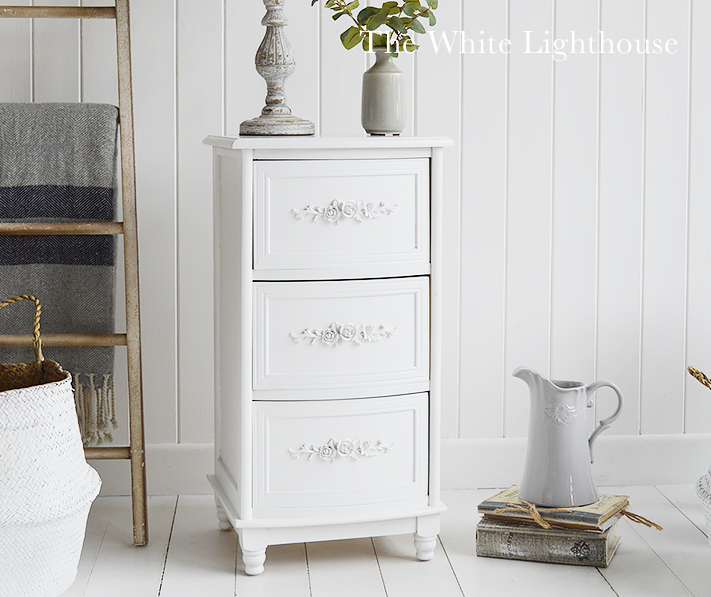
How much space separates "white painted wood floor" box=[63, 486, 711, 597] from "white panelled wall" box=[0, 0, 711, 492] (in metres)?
0.25

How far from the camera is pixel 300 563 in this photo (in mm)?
1572

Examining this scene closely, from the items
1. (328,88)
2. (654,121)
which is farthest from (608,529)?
(328,88)

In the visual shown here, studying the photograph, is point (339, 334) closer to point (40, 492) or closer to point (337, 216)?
point (337, 216)

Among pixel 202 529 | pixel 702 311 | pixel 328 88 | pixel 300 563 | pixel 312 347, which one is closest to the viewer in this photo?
pixel 312 347

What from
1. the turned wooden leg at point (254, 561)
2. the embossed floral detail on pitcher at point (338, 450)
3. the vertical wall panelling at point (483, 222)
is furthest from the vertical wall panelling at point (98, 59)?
the turned wooden leg at point (254, 561)

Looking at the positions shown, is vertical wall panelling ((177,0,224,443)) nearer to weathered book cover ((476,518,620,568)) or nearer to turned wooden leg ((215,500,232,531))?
turned wooden leg ((215,500,232,531))

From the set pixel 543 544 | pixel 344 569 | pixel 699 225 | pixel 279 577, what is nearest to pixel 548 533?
pixel 543 544

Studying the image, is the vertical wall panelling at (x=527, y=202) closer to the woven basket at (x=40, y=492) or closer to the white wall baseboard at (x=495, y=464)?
the white wall baseboard at (x=495, y=464)

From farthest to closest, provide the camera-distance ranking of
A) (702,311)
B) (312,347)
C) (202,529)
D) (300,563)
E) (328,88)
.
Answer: (702,311) < (328,88) < (202,529) < (300,563) < (312,347)

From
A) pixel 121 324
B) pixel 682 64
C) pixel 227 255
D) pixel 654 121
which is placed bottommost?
pixel 121 324

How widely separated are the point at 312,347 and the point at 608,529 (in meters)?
0.63

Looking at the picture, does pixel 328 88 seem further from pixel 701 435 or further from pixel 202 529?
pixel 701 435

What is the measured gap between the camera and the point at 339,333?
4.80 feet

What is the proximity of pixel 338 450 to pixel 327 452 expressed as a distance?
19mm
